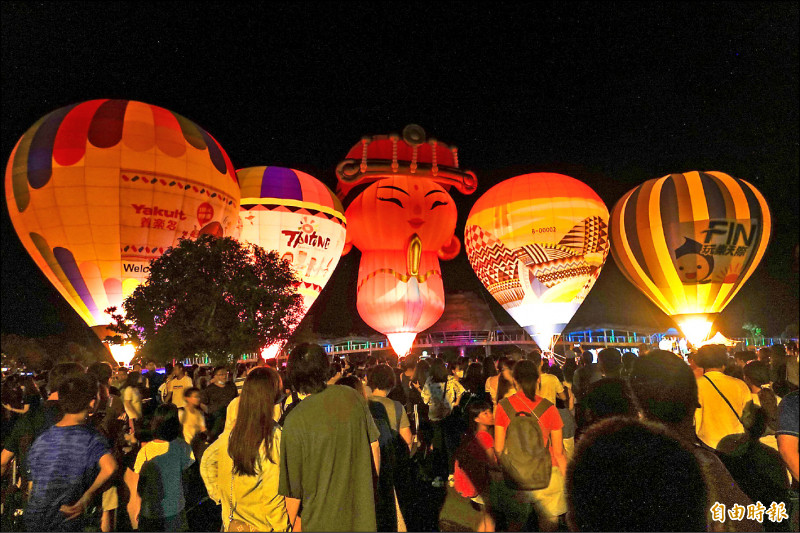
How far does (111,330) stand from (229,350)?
3.28 m

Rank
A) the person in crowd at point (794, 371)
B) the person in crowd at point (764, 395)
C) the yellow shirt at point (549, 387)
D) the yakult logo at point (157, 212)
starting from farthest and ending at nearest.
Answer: the yakult logo at point (157, 212), the yellow shirt at point (549, 387), the person in crowd at point (764, 395), the person in crowd at point (794, 371)

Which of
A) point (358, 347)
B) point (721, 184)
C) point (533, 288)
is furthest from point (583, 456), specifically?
point (358, 347)

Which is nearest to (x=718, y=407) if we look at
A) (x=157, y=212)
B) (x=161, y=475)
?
(x=161, y=475)

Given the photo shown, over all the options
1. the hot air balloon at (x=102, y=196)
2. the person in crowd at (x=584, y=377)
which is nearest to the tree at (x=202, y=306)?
the hot air balloon at (x=102, y=196)

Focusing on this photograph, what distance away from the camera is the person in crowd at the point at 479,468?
153 inches

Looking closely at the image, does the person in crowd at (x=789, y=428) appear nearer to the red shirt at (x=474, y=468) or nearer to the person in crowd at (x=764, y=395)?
the red shirt at (x=474, y=468)

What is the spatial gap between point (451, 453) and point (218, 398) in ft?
7.85

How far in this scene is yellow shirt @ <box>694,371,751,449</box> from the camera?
3938mm

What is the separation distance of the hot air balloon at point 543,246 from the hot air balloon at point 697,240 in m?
1.61

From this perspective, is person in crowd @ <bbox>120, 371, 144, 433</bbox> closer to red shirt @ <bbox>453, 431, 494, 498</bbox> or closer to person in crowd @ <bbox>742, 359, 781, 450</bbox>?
red shirt @ <bbox>453, 431, 494, 498</bbox>

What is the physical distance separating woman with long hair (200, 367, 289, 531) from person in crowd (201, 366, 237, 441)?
248 cm

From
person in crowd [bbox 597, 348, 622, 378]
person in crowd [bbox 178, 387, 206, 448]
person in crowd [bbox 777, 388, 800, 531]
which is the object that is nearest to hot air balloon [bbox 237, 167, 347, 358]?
person in crowd [bbox 178, 387, 206, 448]

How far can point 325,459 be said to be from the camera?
295cm

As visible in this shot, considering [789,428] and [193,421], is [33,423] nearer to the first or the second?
[193,421]
